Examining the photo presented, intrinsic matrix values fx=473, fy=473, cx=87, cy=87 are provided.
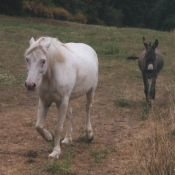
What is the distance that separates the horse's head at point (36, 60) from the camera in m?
5.88

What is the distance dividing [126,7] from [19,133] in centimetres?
6014

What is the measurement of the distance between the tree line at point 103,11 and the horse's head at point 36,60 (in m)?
37.0

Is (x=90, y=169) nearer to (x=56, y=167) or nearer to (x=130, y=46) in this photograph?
(x=56, y=167)

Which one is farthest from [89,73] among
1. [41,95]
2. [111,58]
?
[111,58]

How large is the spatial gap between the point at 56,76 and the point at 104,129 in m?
2.43

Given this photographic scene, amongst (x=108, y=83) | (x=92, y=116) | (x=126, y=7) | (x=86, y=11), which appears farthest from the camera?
(x=126, y=7)

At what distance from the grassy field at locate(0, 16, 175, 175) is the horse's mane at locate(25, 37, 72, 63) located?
53.0 inches

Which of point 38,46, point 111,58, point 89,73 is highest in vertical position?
point 38,46

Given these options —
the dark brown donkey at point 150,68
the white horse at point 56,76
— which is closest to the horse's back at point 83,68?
the white horse at point 56,76

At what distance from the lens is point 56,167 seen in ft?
19.7

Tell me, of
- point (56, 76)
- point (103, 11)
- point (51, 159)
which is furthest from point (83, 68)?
point (103, 11)

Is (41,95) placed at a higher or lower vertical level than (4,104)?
higher

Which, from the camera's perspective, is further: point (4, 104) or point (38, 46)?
point (4, 104)

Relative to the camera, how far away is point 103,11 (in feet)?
199
